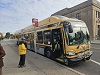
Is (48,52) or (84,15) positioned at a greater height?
(84,15)

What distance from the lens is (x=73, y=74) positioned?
5527mm

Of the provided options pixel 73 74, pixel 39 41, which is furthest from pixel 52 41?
pixel 73 74

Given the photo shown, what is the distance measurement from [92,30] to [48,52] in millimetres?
30566

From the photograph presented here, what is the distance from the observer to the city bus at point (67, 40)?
6938mm

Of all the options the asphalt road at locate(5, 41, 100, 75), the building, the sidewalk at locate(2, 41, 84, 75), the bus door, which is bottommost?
the asphalt road at locate(5, 41, 100, 75)

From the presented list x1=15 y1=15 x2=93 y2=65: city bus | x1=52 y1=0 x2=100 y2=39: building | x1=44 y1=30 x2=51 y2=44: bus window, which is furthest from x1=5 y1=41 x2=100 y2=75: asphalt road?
x1=52 y1=0 x2=100 y2=39: building

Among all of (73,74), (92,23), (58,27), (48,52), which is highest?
(92,23)

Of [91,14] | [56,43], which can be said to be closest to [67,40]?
[56,43]

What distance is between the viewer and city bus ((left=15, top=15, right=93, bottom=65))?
22.8 ft

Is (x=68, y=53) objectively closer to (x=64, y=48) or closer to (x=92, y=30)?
(x=64, y=48)

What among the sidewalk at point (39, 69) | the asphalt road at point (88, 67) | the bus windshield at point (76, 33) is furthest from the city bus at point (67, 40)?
the sidewalk at point (39, 69)

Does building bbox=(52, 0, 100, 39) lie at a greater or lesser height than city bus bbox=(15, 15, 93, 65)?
greater

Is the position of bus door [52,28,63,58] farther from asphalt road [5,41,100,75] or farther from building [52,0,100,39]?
building [52,0,100,39]

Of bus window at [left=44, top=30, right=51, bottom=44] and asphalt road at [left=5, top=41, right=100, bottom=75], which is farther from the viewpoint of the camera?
bus window at [left=44, top=30, right=51, bottom=44]
